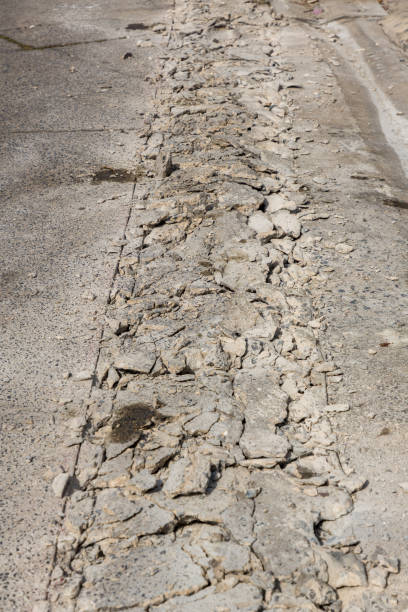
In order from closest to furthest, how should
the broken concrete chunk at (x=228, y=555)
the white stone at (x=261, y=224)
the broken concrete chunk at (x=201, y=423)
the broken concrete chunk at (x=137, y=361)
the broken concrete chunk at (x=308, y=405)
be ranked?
1. the broken concrete chunk at (x=228, y=555)
2. the broken concrete chunk at (x=201, y=423)
3. the broken concrete chunk at (x=308, y=405)
4. the broken concrete chunk at (x=137, y=361)
5. the white stone at (x=261, y=224)

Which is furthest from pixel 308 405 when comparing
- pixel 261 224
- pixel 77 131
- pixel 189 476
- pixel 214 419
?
pixel 77 131

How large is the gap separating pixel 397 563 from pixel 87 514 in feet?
3.85

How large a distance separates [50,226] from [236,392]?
229 cm

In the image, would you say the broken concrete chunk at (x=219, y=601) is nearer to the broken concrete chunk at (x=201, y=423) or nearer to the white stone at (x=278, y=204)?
the broken concrete chunk at (x=201, y=423)

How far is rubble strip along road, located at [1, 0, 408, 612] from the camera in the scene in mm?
2163

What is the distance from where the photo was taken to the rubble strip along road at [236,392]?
216 centimetres

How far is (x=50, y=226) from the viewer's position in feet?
14.9

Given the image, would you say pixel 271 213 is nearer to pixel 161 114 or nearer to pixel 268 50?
pixel 161 114

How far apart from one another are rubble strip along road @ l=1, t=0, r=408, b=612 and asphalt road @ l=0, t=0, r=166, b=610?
0.37ft

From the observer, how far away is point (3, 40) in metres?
8.52

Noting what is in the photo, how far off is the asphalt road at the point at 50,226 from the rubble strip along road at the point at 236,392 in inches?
4.4

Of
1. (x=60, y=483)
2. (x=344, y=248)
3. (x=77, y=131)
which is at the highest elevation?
(x=77, y=131)

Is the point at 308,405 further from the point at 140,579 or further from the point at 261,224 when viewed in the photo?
the point at 261,224

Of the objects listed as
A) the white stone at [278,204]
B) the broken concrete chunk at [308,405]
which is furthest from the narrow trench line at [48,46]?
the broken concrete chunk at [308,405]
